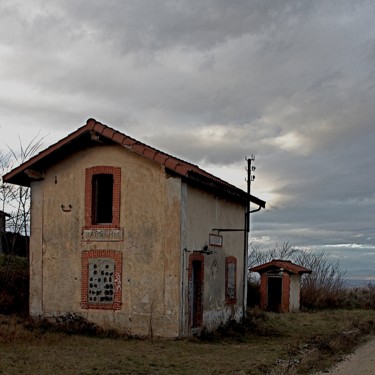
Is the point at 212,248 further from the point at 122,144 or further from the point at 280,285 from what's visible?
the point at 280,285

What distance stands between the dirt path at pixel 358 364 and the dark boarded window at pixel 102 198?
7708mm

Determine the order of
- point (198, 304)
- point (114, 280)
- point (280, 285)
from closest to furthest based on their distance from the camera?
point (114, 280) < point (198, 304) < point (280, 285)

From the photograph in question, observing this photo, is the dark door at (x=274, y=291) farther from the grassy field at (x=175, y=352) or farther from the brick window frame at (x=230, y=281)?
the grassy field at (x=175, y=352)

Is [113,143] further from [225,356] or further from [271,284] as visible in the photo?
[271,284]

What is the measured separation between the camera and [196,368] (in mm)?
12930

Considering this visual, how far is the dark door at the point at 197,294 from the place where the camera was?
19.0 metres

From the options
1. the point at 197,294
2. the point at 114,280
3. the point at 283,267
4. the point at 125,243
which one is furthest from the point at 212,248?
the point at 283,267

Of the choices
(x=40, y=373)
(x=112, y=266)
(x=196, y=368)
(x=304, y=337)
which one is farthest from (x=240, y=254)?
(x=40, y=373)

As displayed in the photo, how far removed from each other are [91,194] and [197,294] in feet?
14.3

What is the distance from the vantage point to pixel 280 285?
31797 millimetres

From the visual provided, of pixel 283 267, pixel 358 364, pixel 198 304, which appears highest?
pixel 283 267

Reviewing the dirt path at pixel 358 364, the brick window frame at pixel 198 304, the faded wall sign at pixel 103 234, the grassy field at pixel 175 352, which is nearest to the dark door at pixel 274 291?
the grassy field at pixel 175 352

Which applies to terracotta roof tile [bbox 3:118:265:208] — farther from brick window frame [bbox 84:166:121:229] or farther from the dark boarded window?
the dark boarded window

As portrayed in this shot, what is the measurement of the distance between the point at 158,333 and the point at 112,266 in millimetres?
2299
